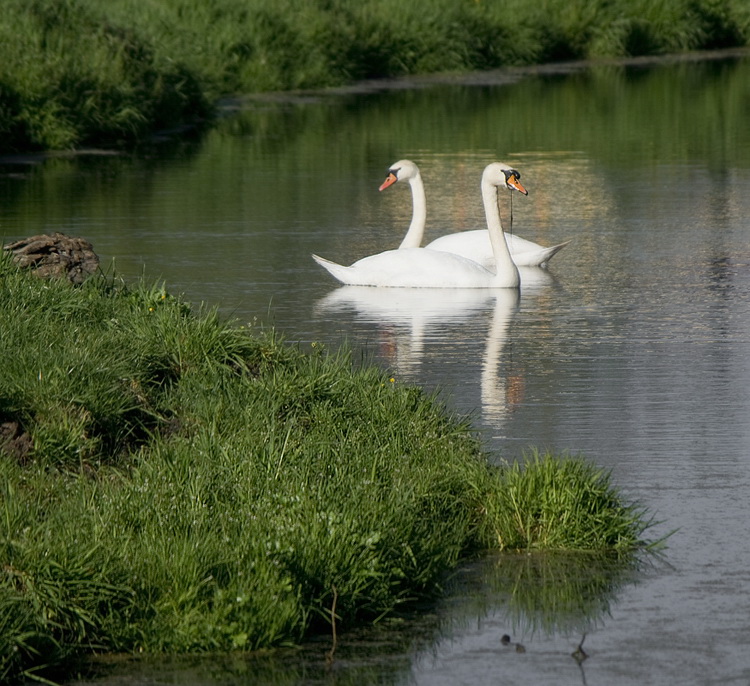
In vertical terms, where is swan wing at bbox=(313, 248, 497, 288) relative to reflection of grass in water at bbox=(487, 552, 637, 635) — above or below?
above

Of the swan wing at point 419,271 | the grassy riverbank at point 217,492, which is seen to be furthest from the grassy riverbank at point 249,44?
the grassy riverbank at point 217,492

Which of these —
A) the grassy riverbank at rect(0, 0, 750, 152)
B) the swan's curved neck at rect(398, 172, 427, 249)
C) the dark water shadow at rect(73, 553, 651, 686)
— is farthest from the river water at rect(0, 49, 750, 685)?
the grassy riverbank at rect(0, 0, 750, 152)

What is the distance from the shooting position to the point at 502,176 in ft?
46.1

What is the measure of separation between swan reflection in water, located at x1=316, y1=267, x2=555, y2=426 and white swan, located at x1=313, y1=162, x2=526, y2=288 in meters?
0.07

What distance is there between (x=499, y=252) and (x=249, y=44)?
68.0 feet

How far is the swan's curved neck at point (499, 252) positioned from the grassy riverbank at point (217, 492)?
15.9 ft

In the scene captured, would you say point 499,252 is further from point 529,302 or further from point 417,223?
point 417,223

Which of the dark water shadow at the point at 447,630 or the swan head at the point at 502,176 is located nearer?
the dark water shadow at the point at 447,630

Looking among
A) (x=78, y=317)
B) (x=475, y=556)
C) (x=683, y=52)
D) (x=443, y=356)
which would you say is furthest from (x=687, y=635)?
(x=683, y=52)

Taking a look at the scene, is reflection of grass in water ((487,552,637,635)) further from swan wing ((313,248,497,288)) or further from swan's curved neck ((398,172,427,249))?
swan's curved neck ((398,172,427,249))

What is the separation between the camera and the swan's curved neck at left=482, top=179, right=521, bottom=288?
43.9 ft

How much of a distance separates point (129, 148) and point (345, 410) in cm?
1712

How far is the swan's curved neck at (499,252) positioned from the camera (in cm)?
1338

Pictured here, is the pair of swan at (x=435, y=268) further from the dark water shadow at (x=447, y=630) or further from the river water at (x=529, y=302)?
the dark water shadow at (x=447, y=630)
